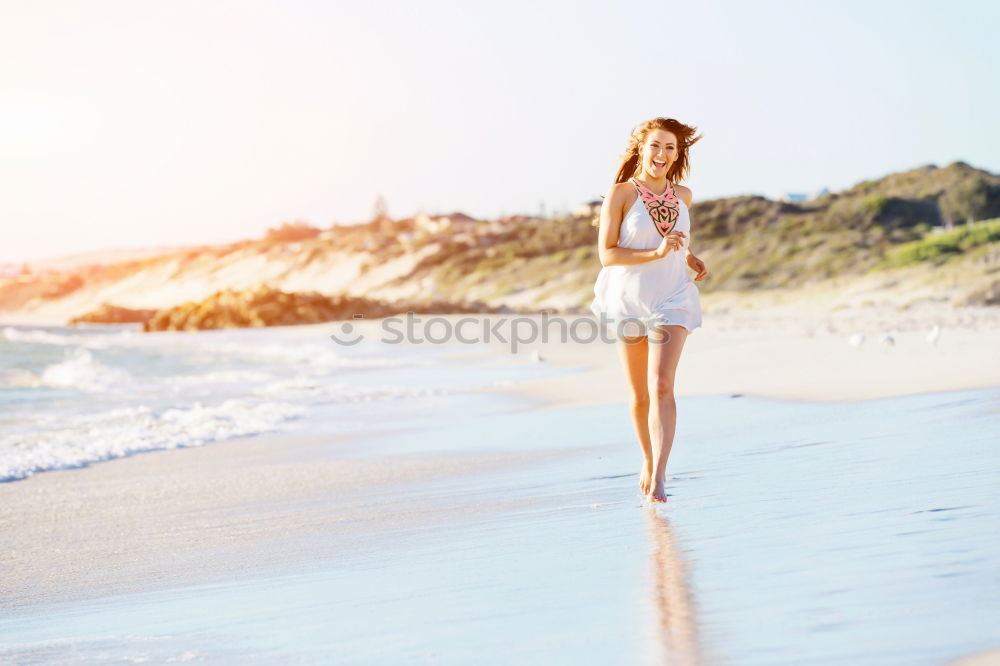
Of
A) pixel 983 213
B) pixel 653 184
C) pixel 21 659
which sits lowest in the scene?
pixel 21 659

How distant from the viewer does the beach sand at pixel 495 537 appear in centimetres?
283

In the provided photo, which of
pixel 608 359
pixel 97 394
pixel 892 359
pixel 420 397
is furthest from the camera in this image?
pixel 608 359

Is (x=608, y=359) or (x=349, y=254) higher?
(x=349, y=254)

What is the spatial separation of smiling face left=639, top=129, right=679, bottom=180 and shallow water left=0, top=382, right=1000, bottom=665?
1.41 meters

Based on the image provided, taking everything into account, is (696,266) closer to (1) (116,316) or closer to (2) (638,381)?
(2) (638,381)

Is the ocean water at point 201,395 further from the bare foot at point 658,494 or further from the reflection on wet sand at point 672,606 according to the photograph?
the reflection on wet sand at point 672,606

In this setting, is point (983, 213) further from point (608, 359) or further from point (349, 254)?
point (349, 254)

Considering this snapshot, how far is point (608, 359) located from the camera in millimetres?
18094

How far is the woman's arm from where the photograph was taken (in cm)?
490

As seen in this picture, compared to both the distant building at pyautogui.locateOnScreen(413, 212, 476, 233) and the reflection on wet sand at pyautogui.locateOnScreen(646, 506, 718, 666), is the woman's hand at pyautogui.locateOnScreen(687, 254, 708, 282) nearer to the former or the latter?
the reflection on wet sand at pyautogui.locateOnScreen(646, 506, 718, 666)

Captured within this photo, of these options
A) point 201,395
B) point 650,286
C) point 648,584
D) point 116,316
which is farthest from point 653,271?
point 116,316

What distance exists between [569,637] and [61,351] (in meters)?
30.1

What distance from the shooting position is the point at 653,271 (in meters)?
4.92

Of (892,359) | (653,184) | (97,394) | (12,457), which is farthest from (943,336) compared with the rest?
(97,394)
